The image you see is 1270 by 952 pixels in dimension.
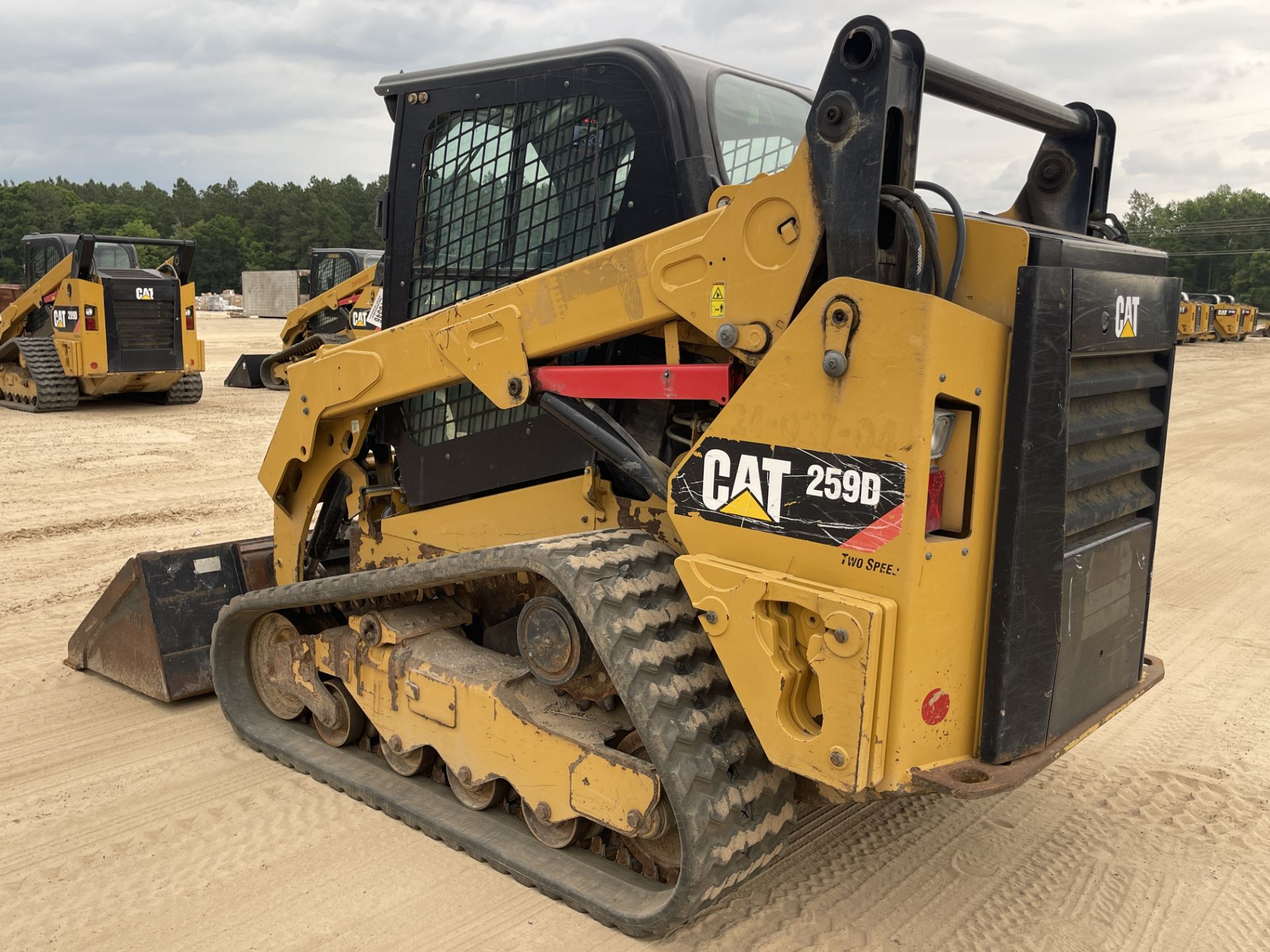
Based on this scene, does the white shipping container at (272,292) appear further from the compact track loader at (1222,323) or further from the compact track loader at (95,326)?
the compact track loader at (1222,323)

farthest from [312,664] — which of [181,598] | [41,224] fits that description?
[41,224]

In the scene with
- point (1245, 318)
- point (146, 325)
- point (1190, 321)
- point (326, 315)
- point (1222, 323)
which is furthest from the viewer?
point (1245, 318)

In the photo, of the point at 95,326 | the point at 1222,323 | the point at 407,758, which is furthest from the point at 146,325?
the point at 1222,323

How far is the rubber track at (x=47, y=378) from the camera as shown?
47.5 feet

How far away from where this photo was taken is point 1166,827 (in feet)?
12.7

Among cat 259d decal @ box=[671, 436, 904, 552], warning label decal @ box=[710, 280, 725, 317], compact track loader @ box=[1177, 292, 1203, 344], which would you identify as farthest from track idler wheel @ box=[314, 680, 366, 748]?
compact track loader @ box=[1177, 292, 1203, 344]

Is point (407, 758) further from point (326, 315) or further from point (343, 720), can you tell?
point (326, 315)

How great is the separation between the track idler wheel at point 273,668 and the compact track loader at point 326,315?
11482mm

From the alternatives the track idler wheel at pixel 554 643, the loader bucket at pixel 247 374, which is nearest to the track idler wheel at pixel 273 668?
the track idler wheel at pixel 554 643

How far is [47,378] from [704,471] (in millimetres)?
13960

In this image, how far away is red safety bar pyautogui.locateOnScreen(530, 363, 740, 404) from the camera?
3174mm

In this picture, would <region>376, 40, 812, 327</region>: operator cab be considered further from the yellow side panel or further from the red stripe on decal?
the red stripe on decal

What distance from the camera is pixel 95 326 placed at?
14.5 meters

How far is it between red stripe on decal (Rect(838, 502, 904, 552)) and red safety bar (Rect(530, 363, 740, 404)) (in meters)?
0.64
